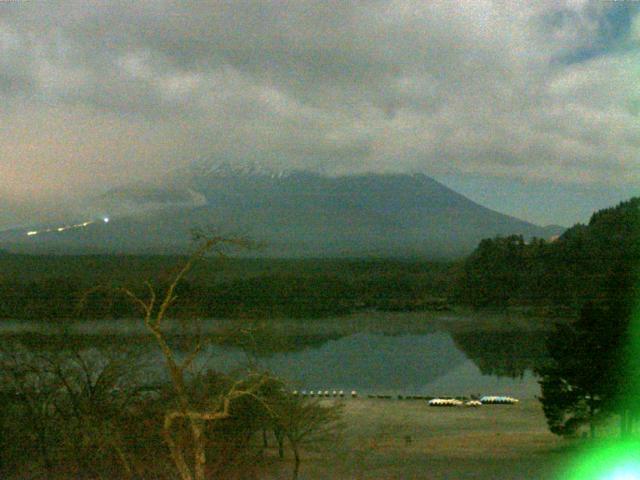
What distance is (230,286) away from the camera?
1206 centimetres

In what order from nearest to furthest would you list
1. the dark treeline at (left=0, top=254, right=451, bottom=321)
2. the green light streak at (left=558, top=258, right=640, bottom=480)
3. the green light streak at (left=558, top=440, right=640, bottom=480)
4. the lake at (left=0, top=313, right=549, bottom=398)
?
the green light streak at (left=558, top=440, right=640, bottom=480)
the green light streak at (left=558, top=258, right=640, bottom=480)
the dark treeline at (left=0, top=254, right=451, bottom=321)
the lake at (left=0, top=313, right=549, bottom=398)

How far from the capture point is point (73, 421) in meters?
7.31

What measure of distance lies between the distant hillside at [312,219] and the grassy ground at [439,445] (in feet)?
14.9

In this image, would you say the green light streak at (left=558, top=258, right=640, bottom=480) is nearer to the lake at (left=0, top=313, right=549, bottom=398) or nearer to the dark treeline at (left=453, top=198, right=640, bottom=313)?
the dark treeline at (left=453, top=198, right=640, bottom=313)

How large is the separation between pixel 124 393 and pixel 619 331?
8.29 metres

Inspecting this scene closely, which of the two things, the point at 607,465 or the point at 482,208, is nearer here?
the point at 607,465

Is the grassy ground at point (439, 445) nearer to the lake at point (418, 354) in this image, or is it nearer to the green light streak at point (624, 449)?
the green light streak at point (624, 449)

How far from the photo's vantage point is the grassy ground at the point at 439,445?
9.80m

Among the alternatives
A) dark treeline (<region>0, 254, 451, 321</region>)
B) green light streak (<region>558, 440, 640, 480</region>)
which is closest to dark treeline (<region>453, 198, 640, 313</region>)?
dark treeline (<region>0, 254, 451, 321</region>)

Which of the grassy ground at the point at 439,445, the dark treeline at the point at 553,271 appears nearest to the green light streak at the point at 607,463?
the grassy ground at the point at 439,445

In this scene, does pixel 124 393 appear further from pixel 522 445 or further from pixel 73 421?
pixel 522 445

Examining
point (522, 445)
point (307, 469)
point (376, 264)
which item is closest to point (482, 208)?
point (376, 264)

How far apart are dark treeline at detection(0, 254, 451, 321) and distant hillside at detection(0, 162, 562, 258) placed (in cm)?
113

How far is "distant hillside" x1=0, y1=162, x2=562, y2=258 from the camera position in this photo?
18.2 meters
